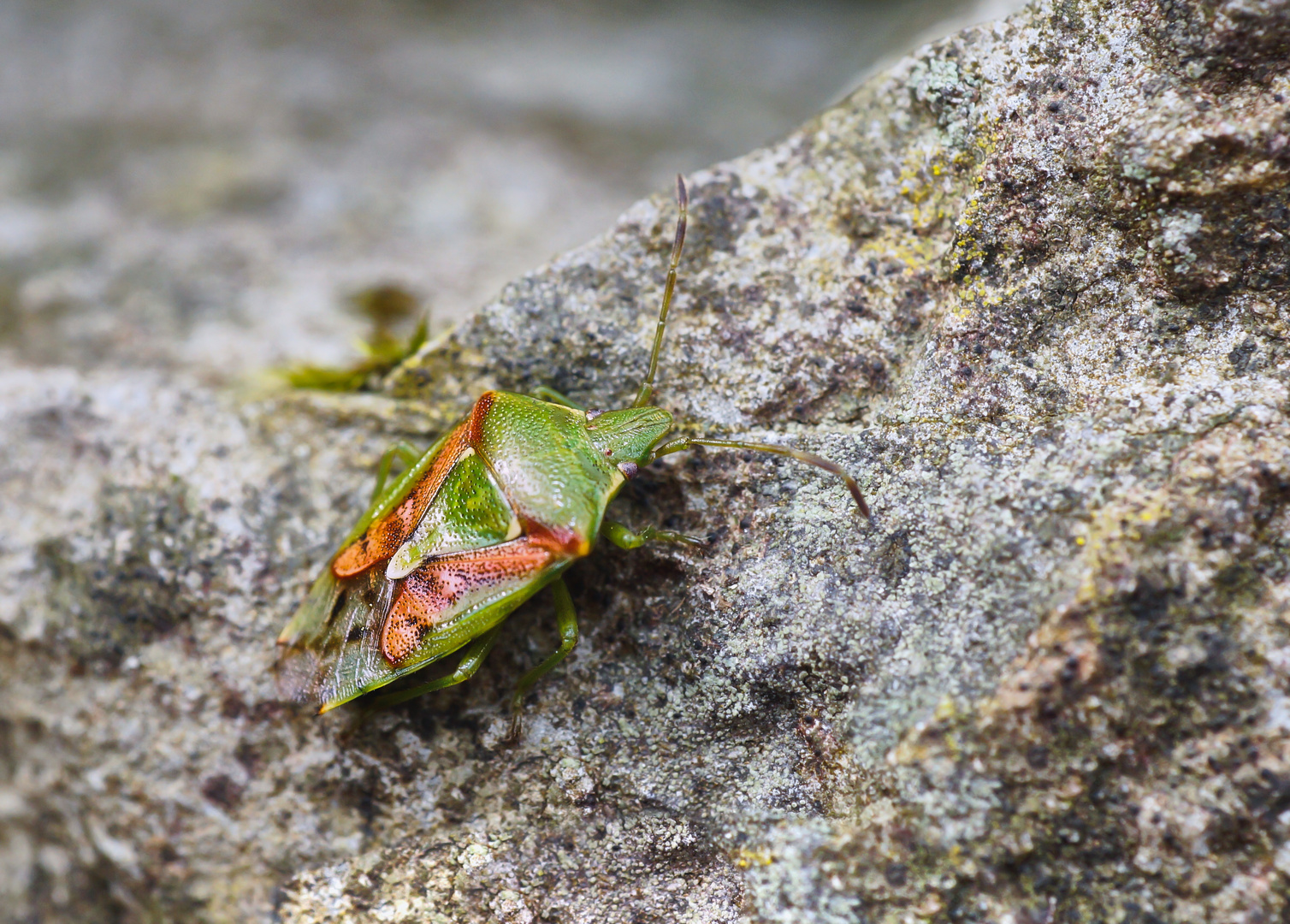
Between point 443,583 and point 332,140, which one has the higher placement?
point 332,140

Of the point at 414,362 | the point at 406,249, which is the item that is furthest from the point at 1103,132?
the point at 406,249

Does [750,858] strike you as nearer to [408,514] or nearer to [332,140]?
[408,514]

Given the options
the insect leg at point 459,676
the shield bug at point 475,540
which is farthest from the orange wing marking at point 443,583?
the insect leg at point 459,676

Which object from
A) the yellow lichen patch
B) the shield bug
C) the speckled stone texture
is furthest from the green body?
the yellow lichen patch

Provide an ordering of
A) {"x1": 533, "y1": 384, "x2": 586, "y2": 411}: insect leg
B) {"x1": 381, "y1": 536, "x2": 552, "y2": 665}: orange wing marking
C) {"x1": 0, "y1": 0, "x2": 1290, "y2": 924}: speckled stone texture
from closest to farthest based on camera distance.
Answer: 1. {"x1": 0, "y1": 0, "x2": 1290, "y2": 924}: speckled stone texture
2. {"x1": 381, "y1": 536, "x2": 552, "y2": 665}: orange wing marking
3. {"x1": 533, "y1": 384, "x2": 586, "y2": 411}: insect leg

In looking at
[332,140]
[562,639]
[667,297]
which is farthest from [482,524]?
[332,140]

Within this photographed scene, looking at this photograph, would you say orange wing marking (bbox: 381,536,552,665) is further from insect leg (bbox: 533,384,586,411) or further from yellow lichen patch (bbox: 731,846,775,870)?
yellow lichen patch (bbox: 731,846,775,870)

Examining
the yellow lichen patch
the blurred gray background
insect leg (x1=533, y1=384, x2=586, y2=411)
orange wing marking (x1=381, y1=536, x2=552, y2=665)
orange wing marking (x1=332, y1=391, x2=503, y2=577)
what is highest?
the blurred gray background
